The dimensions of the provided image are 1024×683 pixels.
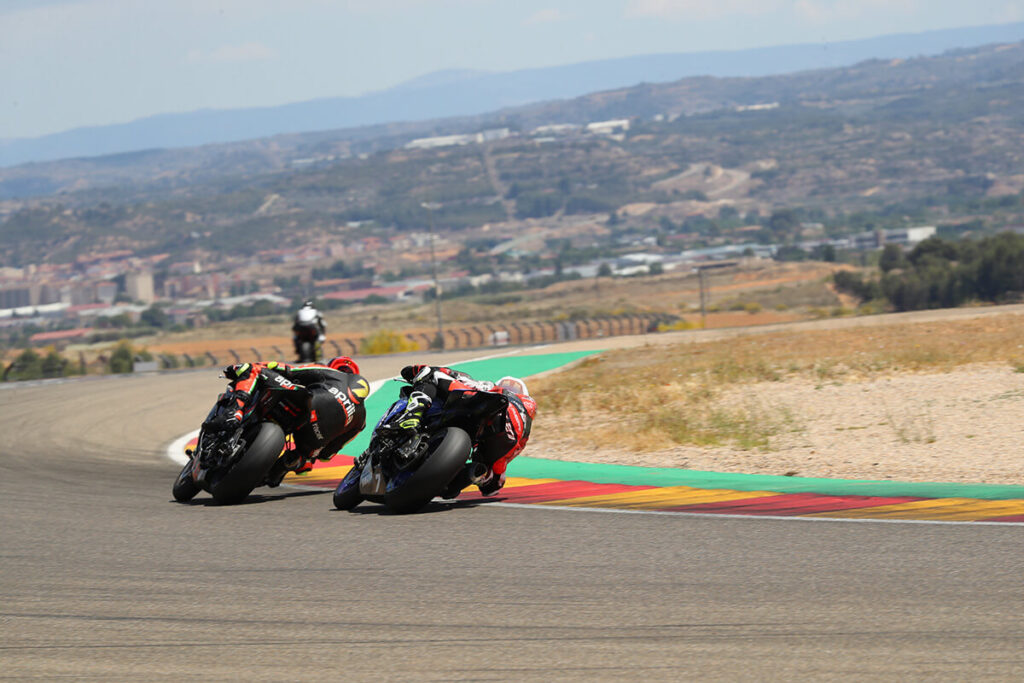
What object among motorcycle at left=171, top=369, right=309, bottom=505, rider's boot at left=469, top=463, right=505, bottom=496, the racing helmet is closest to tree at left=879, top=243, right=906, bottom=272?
the racing helmet

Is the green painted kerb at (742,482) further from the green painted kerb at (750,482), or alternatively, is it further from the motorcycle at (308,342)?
the motorcycle at (308,342)

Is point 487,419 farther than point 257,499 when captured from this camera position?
No

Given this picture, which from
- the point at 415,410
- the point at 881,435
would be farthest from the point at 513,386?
the point at 881,435

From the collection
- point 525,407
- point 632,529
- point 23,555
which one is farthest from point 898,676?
point 23,555

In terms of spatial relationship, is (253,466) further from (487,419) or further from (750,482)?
(750,482)

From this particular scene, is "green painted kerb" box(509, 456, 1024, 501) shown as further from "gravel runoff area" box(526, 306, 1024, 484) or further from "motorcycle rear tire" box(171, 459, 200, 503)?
"motorcycle rear tire" box(171, 459, 200, 503)

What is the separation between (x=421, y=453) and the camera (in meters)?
8.84

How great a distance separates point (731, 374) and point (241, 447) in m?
9.77

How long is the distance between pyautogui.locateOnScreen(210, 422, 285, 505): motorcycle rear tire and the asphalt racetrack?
0.16 m

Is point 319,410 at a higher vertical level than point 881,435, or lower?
higher

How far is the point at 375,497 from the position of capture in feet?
29.9

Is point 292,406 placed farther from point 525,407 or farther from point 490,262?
point 490,262

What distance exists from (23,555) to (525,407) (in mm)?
3788

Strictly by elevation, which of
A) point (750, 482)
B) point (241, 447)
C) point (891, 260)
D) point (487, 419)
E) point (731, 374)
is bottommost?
point (891, 260)
